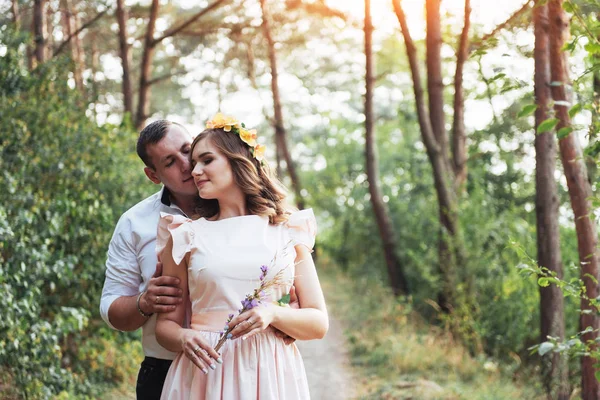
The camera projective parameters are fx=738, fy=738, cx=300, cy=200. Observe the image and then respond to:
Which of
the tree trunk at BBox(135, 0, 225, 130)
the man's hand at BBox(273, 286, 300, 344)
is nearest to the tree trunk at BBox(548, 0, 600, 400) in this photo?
the man's hand at BBox(273, 286, 300, 344)

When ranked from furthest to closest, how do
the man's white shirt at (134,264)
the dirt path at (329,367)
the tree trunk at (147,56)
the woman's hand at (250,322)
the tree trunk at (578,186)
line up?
1. the tree trunk at (147,56)
2. the dirt path at (329,367)
3. the tree trunk at (578,186)
4. the man's white shirt at (134,264)
5. the woman's hand at (250,322)

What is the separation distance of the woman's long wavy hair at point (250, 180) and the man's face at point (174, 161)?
0.28 meters

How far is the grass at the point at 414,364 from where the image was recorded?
713 cm

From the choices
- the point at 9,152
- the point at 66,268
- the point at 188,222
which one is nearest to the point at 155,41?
the point at 9,152

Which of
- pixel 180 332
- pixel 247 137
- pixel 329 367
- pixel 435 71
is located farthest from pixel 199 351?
pixel 435 71

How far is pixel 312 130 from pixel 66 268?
75.2 feet

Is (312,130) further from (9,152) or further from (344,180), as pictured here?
(9,152)

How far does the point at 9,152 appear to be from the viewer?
19.5 feet

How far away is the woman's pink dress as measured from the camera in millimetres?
2605

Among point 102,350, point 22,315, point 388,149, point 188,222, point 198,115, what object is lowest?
point 102,350

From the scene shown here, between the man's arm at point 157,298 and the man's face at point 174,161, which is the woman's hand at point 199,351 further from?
the man's face at point 174,161

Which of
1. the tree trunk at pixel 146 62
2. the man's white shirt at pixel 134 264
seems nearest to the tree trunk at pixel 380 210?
Answer: the tree trunk at pixel 146 62

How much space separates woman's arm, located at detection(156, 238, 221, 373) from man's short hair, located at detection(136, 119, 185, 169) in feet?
2.27

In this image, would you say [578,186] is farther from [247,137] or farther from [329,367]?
[329,367]
